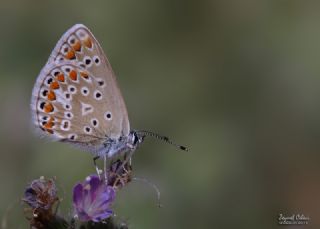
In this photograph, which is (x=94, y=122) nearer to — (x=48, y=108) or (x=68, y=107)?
(x=68, y=107)

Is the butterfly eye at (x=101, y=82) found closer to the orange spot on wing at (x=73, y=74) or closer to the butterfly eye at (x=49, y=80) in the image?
the orange spot on wing at (x=73, y=74)

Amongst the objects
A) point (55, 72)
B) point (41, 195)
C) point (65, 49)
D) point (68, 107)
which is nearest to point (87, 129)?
point (68, 107)

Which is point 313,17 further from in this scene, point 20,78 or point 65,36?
point 65,36

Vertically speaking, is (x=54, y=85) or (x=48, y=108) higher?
(x=54, y=85)

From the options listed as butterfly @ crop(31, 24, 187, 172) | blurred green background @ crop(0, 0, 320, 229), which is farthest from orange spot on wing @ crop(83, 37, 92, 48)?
blurred green background @ crop(0, 0, 320, 229)

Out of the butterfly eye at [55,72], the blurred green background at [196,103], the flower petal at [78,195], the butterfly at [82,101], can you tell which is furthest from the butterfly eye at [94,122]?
the blurred green background at [196,103]
